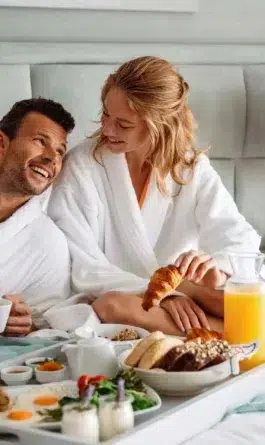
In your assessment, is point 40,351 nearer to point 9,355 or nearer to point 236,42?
point 9,355

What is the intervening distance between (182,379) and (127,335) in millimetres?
332

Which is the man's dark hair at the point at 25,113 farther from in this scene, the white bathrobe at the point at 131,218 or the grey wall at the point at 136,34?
the grey wall at the point at 136,34

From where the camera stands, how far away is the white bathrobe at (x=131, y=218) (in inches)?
103

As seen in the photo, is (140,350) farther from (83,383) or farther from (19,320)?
(19,320)

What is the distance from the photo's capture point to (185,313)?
230 centimetres

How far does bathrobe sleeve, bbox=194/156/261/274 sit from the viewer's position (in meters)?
2.70

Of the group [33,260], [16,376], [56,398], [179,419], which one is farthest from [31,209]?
[179,419]

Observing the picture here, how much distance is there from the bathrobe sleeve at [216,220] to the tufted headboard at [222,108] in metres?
0.39

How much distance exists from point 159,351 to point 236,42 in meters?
A: 1.87

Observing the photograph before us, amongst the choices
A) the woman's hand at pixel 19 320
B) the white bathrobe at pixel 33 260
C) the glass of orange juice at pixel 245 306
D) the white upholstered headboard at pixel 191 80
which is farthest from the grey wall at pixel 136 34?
the glass of orange juice at pixel 245 306

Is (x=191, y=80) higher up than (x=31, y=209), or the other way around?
(x=191, y=80)

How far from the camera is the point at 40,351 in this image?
6.23 ft

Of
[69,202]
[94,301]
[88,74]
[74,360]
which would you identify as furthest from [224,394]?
[88,74]

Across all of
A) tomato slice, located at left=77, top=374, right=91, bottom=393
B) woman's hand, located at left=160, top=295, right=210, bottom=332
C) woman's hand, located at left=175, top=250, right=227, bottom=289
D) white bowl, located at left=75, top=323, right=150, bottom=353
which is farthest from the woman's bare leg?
tomato slice, located at left=77, top=374, right=91, bottom=393
